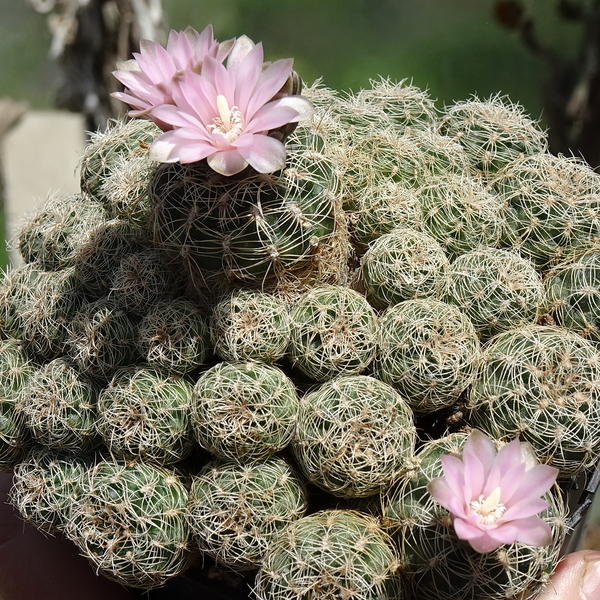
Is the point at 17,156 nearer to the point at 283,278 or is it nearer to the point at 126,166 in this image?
the point at 126,166

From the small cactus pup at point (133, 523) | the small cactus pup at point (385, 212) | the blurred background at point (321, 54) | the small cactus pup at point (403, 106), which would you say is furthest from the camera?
the blurred background at point (321, 54)

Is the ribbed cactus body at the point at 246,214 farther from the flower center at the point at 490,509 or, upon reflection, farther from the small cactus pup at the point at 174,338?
the flower center at the point at 490,509

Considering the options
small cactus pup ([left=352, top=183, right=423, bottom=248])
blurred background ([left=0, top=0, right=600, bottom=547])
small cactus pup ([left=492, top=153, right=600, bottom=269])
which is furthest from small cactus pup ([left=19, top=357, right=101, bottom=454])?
blurred background ([left=0, top=0, right=600, bottom=547])

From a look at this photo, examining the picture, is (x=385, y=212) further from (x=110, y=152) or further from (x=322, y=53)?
(x=322, y=53)

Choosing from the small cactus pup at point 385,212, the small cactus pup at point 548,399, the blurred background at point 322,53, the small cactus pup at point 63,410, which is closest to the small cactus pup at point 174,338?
the small cactus pup at point 63,410

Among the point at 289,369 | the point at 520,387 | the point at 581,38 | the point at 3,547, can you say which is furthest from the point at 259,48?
the point at 581,38

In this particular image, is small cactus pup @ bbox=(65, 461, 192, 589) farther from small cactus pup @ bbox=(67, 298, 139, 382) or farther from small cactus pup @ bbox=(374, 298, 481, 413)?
small cactus pup @ bbox=(374, 298, 481, 413)

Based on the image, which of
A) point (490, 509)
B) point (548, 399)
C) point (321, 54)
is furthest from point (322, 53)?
point (490, 509)
